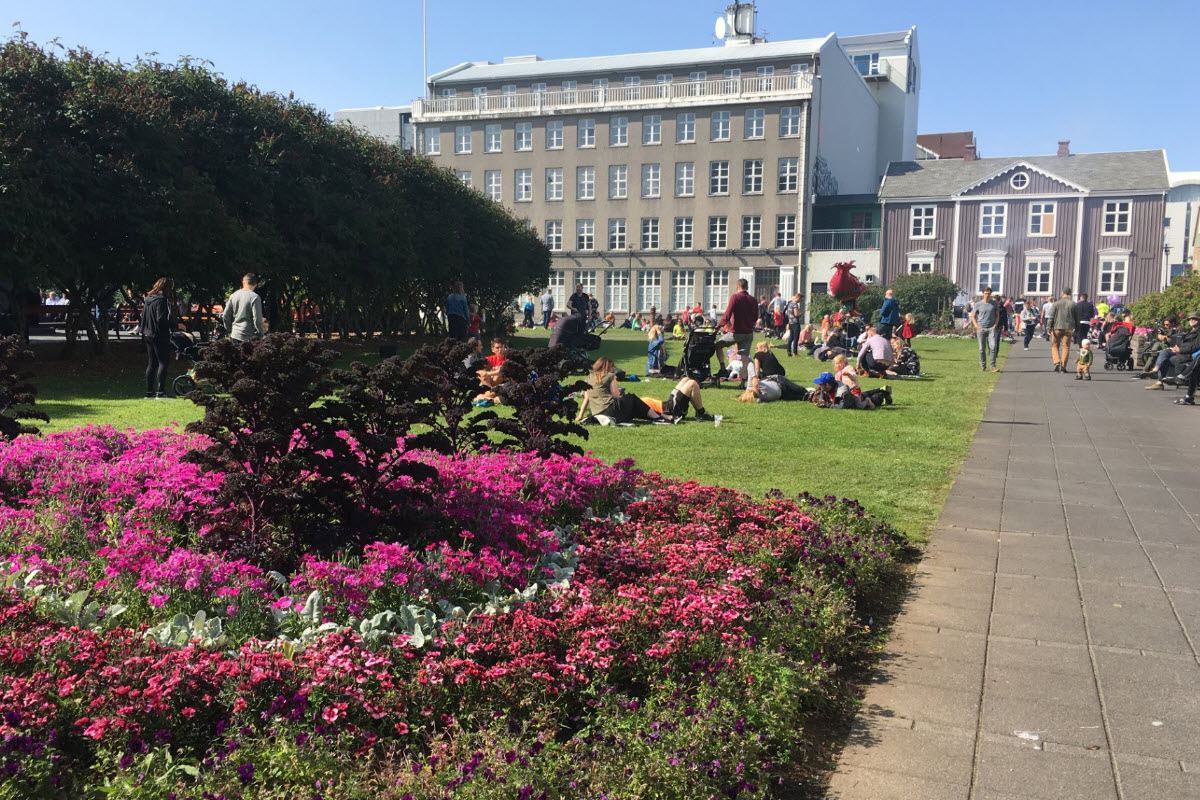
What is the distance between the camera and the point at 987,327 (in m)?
23.3

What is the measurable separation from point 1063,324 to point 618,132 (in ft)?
145

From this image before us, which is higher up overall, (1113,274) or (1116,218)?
(1116,218)

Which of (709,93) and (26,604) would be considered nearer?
(26,604)

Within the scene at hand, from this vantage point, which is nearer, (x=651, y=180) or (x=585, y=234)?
(x=651, y=180)

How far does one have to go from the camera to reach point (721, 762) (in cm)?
321

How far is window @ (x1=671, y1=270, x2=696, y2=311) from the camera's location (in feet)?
205

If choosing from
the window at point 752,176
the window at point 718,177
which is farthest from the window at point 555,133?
the window at point 752,176

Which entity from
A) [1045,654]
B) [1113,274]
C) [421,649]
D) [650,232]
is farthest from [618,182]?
[421,649]

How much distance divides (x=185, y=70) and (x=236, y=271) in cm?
517

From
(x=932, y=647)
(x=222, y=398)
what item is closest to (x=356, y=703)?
(x=222, y=398)

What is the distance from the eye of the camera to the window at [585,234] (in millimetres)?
64438

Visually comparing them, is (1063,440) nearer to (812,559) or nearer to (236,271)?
(812,559)

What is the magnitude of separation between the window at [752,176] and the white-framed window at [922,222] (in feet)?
29.7

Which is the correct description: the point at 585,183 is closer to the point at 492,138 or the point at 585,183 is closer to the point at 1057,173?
the point at 492,138
